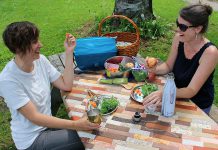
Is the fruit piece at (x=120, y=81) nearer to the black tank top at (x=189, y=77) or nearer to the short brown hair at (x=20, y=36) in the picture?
the black tank top at (x=189, y=77)

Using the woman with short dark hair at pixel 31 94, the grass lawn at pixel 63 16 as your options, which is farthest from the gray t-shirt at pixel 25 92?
the grass lawn at pixel 63 16

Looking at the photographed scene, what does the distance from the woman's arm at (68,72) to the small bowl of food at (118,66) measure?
14.2 inches

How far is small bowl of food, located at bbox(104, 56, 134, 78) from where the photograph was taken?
3066 mm

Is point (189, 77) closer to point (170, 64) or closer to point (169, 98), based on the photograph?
point (170, 64)

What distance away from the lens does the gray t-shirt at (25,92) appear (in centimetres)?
250

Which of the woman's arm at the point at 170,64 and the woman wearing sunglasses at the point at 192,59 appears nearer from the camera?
the woman wearing sunglasses at the point at 192,59

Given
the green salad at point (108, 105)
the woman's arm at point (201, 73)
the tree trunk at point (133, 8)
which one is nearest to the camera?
the green salad at point (108, 105)

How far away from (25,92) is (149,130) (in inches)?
41.2

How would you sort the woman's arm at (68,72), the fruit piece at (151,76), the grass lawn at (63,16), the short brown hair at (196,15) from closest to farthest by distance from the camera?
the short brown hair at (196,15) < the woman's arm at (68,72) < the fruit piece at (151,76) < the grass lawn at (63,16)

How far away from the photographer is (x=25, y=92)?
8.64 feet

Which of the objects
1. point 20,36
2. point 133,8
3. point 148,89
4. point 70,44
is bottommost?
point 133,8

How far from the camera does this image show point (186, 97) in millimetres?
2723

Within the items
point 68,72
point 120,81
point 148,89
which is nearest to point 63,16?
point 68,72

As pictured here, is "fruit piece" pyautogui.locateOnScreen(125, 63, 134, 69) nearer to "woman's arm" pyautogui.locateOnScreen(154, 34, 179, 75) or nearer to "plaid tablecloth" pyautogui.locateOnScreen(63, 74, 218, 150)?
"woman's arm" pyautogui.locateOnScreen(154, 34, 179, 75)
